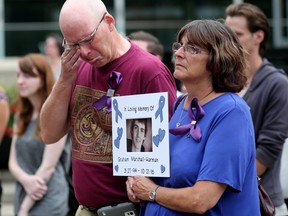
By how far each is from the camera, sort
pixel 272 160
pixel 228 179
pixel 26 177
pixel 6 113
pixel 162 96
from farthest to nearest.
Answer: pixel 6 113 < pixel 26 177 < pixel 272 160 < pixel 162 96 < pixel 228 179

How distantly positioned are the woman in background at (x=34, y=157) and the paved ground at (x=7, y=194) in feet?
11.4

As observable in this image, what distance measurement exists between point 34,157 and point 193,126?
2.77 metres

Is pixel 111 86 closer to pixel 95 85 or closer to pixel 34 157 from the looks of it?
pixel 95 85

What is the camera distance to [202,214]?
3129 mm

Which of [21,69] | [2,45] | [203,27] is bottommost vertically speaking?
[2,45]

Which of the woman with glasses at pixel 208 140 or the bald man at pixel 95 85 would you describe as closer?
the woman with glasses at pixel 208 140

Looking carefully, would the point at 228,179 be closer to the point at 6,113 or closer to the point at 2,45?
the point at 6,113

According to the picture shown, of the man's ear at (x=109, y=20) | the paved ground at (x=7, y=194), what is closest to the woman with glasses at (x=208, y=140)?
the man's ear at (x=109, y=20)

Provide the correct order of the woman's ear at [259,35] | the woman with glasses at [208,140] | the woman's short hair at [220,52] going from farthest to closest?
the woman's ear at [259,35] < the woman's short hair at [220,52] < the woman with glasses at [208,140]

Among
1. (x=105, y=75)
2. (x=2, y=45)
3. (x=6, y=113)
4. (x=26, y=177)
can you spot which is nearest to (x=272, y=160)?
(x=105, y=75)

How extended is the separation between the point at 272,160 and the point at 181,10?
10316 mm

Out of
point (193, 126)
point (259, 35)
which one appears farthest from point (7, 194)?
point (193, 126)

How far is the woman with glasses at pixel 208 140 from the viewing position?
3.02 meters

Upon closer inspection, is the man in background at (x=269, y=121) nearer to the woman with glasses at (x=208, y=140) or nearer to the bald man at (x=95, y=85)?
the bald man at (x=95, y=85)
